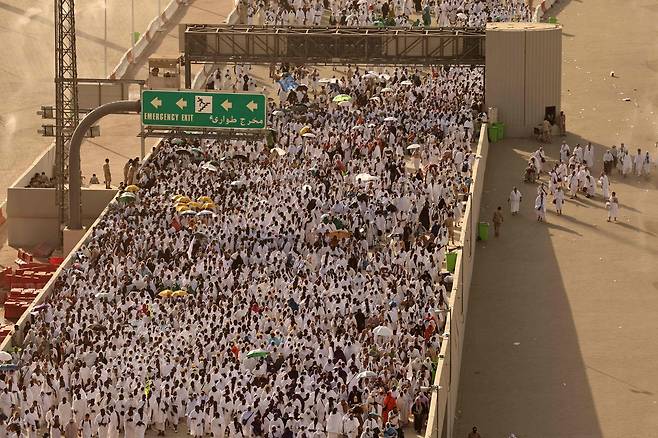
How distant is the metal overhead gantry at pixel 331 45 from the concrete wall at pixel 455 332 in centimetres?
956

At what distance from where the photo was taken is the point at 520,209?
8350 centimetres

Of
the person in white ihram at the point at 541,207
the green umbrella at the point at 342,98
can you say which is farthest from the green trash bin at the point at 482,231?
the green umbrella at the point at 342,98

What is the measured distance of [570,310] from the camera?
74375 millimetres

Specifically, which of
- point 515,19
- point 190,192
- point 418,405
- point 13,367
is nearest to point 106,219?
point 190,192

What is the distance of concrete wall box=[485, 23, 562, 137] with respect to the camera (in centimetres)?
9194

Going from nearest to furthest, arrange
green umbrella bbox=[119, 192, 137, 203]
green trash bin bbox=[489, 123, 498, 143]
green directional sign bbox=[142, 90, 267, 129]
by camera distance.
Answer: green umbrella bbox=[119, 192, 137, 203]
green directional sign bbox=[142, 90, 267, 129]
green trash bin bbox=[489, 123, 498, 143]

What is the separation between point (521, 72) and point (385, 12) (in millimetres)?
13509

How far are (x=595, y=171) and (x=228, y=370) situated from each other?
89.8 ft

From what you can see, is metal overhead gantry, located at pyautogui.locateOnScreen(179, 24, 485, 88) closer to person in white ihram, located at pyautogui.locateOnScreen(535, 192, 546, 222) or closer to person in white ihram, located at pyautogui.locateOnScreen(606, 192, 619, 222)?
person in white ihram, located at pyautogui.locateOnScreen(535, 192, 546, 222)

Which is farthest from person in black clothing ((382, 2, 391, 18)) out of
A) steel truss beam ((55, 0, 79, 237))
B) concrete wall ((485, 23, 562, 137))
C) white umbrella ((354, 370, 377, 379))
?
white umbrella ((354, 370, 377, 379))

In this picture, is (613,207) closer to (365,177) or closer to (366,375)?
(365,177)

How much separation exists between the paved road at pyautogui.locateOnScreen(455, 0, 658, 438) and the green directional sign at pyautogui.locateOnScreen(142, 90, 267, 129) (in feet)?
29.5

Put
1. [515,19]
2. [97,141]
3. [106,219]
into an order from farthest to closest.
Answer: [515,19] → [97,141] → [106,219]

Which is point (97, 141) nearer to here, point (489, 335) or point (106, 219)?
point (106, 219)
